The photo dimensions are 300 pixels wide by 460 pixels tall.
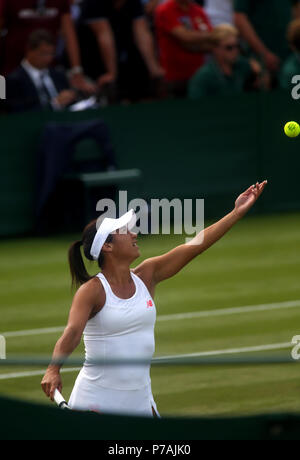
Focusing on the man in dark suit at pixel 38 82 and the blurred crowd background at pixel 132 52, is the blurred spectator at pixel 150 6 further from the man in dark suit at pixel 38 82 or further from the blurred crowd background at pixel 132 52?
the man in dark suit at pixel 38 82

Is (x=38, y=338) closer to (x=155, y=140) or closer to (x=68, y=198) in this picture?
(x=68, y=198)

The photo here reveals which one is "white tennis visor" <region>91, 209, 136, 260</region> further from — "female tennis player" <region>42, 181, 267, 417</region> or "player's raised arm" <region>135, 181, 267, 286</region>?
"player's raised arm" <region>135, 181, 267, 286</region>

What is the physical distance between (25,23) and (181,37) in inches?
85.5

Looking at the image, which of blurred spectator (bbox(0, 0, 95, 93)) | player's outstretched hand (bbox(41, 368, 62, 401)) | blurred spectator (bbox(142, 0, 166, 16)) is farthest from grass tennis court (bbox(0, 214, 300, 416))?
blurred spectator (bbox(142, 0, 166, 16))

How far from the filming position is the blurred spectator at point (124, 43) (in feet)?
50.3

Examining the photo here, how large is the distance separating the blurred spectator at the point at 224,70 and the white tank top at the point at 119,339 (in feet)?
30.4

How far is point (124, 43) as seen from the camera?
15828 millimetres

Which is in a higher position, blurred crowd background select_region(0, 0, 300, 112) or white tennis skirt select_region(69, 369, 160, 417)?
blurred crowd background select_region(0, 0, 300, 112)

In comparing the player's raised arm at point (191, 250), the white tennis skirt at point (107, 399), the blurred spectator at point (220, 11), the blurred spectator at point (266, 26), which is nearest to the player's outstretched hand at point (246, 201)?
the player's raised arm at point (191, 250)

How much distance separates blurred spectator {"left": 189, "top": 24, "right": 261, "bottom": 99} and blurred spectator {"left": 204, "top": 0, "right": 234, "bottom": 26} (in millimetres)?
528

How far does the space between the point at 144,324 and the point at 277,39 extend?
→ 463 inches

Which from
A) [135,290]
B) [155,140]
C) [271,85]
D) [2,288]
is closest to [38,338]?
[2,288]

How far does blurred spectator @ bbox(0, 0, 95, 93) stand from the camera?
14.3 metres
